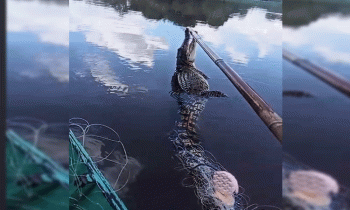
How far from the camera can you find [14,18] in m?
1.58


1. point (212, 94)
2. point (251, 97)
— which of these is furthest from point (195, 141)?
point (251, 97)

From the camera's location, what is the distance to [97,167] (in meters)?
1.70

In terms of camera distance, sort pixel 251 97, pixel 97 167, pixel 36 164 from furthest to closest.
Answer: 1. pixel 251 97
2. pixel 97 167
3. pixel 36 164

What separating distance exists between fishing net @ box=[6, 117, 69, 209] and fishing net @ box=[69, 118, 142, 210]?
71 mm

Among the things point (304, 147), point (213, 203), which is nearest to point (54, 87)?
point (213, 203)

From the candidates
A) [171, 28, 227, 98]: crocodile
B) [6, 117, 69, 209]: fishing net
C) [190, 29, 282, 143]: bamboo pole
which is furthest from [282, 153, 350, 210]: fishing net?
[6, 117, 69, 209]: fishing net

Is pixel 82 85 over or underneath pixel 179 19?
underneath

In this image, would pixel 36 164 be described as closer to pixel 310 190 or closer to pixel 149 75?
pixel 149 75

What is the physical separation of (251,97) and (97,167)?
0.89m

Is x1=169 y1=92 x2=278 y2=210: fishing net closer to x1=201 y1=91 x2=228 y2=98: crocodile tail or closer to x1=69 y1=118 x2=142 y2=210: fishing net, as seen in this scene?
x1=201 y1=91 x2=228 y2=98: crocodile tail

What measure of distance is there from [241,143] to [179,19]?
0.78m

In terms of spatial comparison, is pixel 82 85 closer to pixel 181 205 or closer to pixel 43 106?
pixel 43 106

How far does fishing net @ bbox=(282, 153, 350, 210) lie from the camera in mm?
1601

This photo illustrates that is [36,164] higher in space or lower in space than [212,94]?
lower
